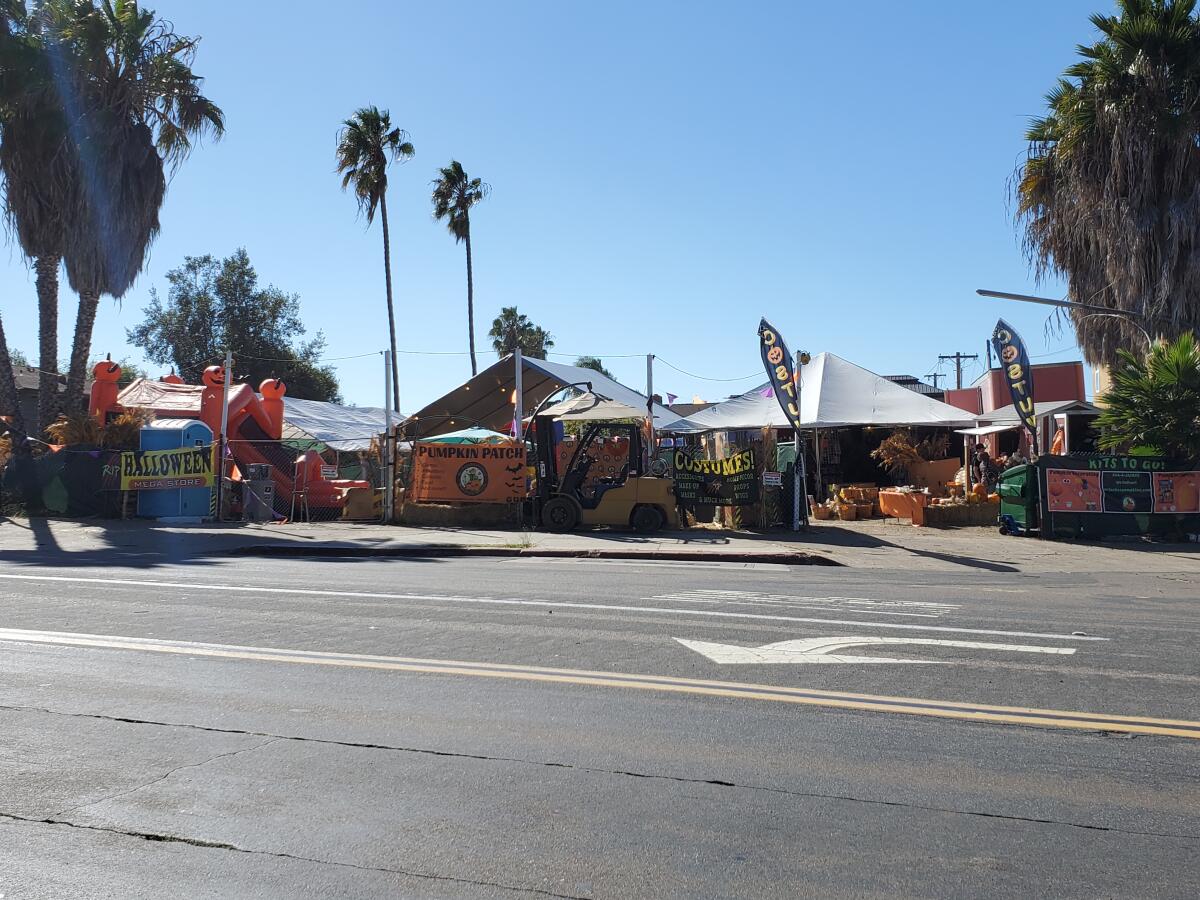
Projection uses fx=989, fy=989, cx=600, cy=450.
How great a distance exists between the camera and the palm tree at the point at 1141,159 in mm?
23516

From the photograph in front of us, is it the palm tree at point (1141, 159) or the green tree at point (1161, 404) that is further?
the palm tree at point (1141, 159)

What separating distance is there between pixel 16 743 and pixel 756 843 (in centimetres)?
403

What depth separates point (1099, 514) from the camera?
19.2 metres

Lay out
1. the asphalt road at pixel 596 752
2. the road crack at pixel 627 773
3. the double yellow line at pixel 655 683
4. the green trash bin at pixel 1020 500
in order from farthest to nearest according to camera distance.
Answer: the green trash bin at pixel 1020 500 < the double yellow line at pixel 655 683 < the road crack at pixel 627 773 < the asphalt road at pixel 596 752

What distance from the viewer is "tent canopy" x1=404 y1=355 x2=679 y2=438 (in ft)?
92.7

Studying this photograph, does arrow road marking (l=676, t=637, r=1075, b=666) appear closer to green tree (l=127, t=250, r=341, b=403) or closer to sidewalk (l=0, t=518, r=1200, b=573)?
sidewalk (l=0, t=518, r=1200, b=573)

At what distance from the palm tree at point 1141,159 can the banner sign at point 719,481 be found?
10.1 m

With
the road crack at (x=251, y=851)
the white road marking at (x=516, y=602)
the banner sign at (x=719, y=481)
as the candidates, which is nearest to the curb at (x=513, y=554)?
the banner sign at (x=719, y=481)

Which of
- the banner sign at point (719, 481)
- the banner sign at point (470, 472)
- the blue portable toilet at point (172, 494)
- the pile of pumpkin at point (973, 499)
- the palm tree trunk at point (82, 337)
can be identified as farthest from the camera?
the palm tree trunk at point (82, 337)

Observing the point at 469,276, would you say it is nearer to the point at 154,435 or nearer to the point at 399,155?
the point at 399,155

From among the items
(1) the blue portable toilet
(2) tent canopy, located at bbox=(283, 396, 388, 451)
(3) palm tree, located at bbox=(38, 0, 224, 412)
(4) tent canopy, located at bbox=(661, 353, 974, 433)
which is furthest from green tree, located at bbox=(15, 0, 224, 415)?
(4) tent canopy, located at bbox=(661, 353, 974, 433)

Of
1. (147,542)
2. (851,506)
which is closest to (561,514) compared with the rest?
(147,542)

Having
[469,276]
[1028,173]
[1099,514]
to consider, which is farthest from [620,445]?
[469,276]

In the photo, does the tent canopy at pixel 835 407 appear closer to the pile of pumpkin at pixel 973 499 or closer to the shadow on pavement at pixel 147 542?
the pile of pumpkin at pixel 973 499
